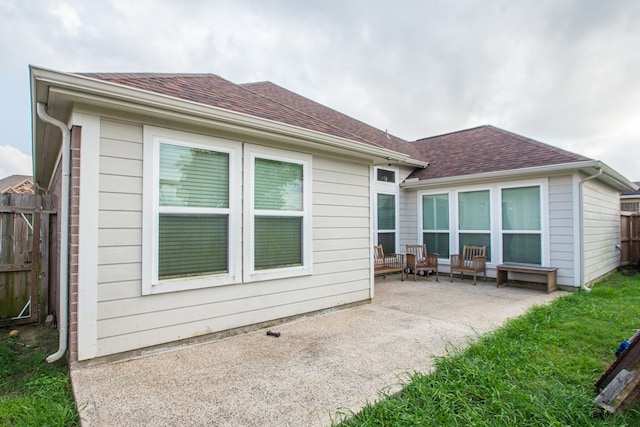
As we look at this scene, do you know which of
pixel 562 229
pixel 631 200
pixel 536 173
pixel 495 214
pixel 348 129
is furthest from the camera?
pixel 631 200

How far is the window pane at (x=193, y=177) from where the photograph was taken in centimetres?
306

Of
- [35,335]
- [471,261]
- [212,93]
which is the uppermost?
[212,93]

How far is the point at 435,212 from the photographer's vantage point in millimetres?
7996

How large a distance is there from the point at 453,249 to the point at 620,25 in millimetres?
5792

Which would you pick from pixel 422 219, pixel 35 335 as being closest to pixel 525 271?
pixel 422 219

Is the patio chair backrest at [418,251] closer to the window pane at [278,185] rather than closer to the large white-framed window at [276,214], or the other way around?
the large white-framed window at [276,214]

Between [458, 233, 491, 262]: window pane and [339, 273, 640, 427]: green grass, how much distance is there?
3179 millimetres

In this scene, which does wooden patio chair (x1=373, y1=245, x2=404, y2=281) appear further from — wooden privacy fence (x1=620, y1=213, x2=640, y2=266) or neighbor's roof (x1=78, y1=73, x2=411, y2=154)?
wooden privacy fence (x1=620, y1=213, x2=640, y2=266)

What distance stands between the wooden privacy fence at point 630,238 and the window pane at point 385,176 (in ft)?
24.8

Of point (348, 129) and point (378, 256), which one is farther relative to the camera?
point (348, 129)

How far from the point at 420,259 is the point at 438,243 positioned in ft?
2.16

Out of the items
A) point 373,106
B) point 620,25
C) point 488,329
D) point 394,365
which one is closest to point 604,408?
point 394,365

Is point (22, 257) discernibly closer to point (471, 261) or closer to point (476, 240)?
point (471, 261)

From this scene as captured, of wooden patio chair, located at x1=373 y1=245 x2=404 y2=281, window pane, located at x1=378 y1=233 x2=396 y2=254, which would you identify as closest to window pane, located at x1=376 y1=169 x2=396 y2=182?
window pane, located at x1=378 y1=233 x2=396 y2=254
